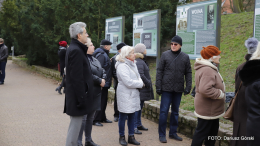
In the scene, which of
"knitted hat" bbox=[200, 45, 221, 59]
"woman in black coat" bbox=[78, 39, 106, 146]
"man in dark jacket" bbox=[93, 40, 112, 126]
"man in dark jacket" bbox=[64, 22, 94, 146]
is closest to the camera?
"man in dark jacket" bbox=[64, 22, 94, 146]

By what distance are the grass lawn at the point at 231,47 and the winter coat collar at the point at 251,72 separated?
174 inches

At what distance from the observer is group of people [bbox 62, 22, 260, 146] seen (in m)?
3.15

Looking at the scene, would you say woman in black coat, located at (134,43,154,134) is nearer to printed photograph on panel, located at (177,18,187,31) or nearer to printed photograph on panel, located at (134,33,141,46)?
printed photograph on panel, located at (177,18,187,31)

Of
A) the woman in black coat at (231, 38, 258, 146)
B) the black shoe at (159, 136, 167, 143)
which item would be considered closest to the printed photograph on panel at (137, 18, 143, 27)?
the black shoe at (159, 136, 167, 143)

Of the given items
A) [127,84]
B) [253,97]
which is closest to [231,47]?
[127,84]

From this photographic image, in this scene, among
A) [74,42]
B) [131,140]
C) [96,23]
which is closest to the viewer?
[74,42]

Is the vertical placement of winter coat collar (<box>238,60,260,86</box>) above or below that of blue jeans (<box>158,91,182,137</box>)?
above

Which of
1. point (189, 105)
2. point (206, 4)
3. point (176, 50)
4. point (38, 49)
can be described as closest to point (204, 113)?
point (176, 50)

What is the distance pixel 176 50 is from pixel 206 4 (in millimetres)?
1539

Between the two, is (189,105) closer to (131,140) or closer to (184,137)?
(184,137)

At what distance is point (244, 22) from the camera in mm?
15617

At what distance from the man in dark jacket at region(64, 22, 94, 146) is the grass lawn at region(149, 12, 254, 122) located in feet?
13.3

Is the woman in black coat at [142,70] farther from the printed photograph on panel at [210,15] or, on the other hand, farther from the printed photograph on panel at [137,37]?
the printed photograph on panel at [137,37]

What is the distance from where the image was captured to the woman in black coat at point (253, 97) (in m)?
2.96
